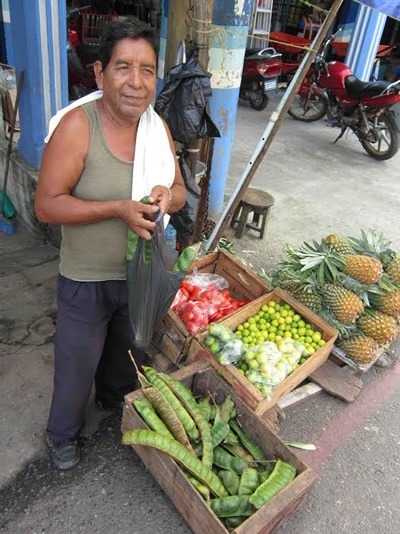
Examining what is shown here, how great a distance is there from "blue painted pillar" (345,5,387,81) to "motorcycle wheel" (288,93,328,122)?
1.07 meters

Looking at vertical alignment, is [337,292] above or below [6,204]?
above

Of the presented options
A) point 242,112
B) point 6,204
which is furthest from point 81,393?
point 242,112

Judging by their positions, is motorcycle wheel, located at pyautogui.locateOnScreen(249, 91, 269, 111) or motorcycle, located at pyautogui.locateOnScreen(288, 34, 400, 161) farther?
motorcycle wheel, located at pyautogui.locateOnScreen(249, 91, 269, 111)

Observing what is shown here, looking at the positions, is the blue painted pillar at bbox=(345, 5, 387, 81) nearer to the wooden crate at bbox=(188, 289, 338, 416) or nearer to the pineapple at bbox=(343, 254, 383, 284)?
the pineapple at bbox=(343, 254, 383, 284)

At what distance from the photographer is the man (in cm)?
166

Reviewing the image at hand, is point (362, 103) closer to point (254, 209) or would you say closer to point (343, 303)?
point (254, 209)

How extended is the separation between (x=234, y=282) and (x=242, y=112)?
676 cm

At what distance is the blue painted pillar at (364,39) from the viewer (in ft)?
28.0

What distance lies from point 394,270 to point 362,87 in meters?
4.99

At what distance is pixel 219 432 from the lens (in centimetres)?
222

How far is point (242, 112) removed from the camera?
9078 mm

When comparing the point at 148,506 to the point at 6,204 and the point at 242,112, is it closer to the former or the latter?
the point at 6,204

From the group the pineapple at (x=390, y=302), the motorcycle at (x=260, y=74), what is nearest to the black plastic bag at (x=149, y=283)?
the pineapple at (x=390, y=302)

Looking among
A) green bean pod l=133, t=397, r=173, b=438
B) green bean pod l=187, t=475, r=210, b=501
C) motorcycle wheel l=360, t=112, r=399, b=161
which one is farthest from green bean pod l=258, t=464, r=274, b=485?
motorcycle wheel l=360, t=112, r=399, b=161
